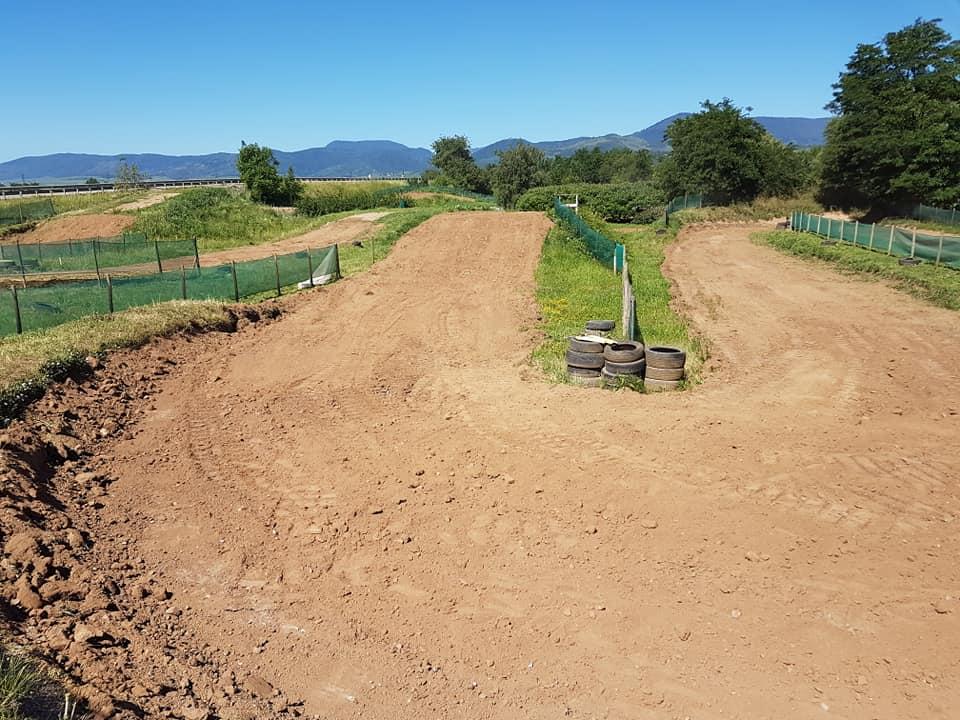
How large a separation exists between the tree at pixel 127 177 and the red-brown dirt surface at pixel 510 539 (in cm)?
5879

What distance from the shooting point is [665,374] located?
41.9 feet

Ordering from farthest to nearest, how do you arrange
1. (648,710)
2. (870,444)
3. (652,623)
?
(870,444) < (652,623) < (648,710)

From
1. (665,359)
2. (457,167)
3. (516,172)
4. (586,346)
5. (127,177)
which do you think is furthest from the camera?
(457,167)

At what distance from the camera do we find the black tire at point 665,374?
41.9 ft

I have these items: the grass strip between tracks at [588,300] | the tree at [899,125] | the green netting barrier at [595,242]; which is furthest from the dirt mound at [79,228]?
the tree at [899,125]

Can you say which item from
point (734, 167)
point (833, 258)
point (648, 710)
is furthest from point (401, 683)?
point (734, 167)

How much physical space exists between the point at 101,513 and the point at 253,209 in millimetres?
44669

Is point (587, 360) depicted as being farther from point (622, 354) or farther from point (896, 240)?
point (896, 240)

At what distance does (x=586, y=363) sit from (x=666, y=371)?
1472 millimetres

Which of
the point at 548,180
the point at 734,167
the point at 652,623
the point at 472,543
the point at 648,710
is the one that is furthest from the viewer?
the point at 548,180

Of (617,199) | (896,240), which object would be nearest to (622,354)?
(896,240)

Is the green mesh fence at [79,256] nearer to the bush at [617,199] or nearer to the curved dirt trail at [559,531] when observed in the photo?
the curved dirt trail at [559,531]

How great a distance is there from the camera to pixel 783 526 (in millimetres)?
8070

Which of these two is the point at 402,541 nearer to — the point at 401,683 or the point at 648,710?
the point at 401,683
